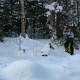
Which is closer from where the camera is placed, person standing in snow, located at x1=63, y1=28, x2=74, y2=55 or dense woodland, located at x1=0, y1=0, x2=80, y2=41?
person standing in snow, located at x1=63, y1=28, x2=74, y2=55

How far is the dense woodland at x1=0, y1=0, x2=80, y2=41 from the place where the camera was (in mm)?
23453

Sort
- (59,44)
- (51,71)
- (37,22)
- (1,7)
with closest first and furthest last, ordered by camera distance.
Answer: (51,71), (59,44), (1,7), (37,22)

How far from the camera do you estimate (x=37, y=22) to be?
26.8 metres

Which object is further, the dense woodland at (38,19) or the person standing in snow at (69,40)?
the dense woodland at (38,19)

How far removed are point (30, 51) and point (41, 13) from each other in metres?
8.46

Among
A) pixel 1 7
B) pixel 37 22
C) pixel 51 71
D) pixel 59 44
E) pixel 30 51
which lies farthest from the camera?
pixel 37 22

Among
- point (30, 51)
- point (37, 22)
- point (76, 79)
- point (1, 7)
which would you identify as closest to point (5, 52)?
point (30, 51)

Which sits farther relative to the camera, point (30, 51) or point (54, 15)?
point (54, 15)

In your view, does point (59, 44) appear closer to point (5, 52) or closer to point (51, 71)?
point (5, 52)

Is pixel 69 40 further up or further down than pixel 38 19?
further down

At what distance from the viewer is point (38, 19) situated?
26.1m

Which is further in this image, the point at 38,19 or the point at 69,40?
the point at 38,19

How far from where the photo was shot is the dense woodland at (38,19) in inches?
923

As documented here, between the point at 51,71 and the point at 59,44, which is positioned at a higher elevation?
the point at 51,71
